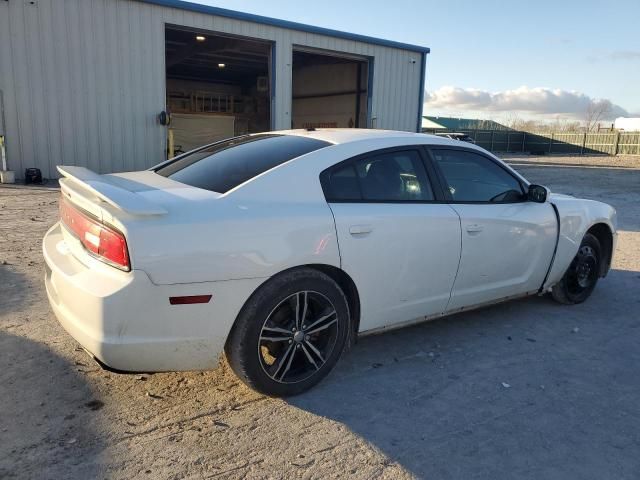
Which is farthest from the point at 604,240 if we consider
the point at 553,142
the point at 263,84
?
the point at 553,142

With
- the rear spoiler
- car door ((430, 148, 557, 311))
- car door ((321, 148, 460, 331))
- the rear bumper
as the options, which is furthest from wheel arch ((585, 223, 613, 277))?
the rear spoiler

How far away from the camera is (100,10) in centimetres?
1335

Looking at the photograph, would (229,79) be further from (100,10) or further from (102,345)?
(102,345)

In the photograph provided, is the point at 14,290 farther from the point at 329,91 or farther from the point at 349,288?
the point at 329,91

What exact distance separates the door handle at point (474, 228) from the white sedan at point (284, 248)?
11 mm

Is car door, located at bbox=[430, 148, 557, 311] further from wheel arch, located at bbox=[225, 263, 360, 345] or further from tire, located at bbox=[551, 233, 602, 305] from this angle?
wheel arch, located at bbox=[225, 263, 360, 345]

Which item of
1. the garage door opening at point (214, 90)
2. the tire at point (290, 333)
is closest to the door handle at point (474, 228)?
the tire at point (290, 333)

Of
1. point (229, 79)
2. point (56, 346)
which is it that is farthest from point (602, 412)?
point (229, 79)

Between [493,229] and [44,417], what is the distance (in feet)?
10.2

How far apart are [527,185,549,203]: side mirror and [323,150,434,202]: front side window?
1110mm

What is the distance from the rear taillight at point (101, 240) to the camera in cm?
247

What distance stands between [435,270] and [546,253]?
1.35 metres

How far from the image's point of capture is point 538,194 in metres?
4.19

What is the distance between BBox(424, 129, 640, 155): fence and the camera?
43250 millimetres
